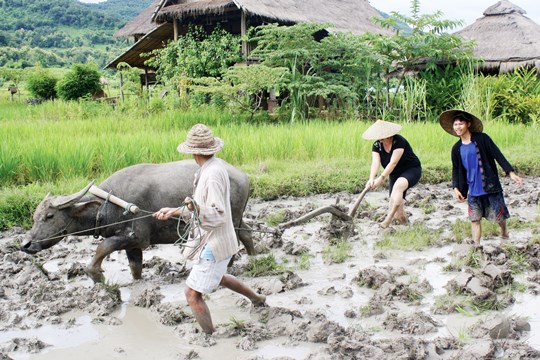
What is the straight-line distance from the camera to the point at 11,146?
737cm

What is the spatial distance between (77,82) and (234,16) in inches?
259

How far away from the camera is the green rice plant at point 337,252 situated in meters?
4.95

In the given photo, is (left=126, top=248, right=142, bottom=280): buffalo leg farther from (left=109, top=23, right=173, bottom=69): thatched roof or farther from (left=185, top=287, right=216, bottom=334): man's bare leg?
(left=109, top=23, right=173, bottom=69): thatched roof

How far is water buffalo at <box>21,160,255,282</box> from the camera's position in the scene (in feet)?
13.3

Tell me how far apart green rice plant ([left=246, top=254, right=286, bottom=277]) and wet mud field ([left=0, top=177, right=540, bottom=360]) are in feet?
0.04

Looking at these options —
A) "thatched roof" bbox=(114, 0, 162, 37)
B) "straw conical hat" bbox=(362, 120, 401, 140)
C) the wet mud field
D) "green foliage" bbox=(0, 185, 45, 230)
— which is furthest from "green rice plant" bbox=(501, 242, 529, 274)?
"thatched roof" bbox=(114, 0, 162, 37)

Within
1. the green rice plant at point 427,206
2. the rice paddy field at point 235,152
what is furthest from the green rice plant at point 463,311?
the rice paddy field at point 235,152

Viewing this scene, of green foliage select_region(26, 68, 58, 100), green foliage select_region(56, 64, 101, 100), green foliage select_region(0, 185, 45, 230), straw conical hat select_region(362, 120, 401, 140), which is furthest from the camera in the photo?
green foliage select_region(26, 68, 58, 100)

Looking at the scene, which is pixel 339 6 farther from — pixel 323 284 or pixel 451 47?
pixel 323 284

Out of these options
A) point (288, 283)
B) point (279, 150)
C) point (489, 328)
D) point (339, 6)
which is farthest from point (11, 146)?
point (339, 6)

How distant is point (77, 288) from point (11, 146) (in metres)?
3.83

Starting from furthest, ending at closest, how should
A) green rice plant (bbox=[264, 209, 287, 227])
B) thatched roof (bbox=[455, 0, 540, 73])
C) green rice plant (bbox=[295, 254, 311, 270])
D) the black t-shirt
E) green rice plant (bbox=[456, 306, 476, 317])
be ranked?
thatched roof (bbox=[455, 0, 540, 73]), green rice plant (bbox=[264, 209, 287, 227]), the black t-shirt, green rice plant (bbox=[295, 254, 311, 270]), green rice plant (bbox=[456, 306, 476, 317])

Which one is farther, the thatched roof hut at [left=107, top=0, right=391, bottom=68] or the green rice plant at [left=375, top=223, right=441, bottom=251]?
the thatched roof hut at [left=107, top=0, right=391, bottom=68]

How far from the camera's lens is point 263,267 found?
15.2ft
